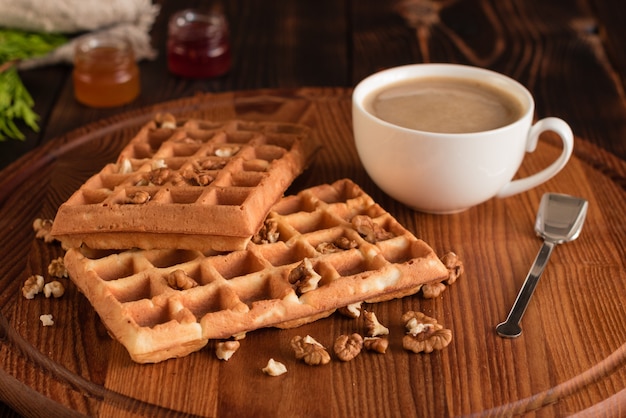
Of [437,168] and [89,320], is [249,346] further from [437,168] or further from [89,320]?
[437,168]

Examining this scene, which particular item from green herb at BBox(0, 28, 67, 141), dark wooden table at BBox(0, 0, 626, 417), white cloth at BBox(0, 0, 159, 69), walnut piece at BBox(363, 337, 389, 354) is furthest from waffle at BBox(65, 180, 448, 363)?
white cloth at BBox(0, 0, 159, 69)

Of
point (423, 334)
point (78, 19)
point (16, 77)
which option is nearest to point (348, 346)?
point (423, 334)

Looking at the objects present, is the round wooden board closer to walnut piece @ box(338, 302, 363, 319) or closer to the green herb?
walnut piece @ box(338, 302, 363, 319)

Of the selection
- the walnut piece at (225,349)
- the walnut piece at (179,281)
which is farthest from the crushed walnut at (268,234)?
the walnut piece at (225,349)

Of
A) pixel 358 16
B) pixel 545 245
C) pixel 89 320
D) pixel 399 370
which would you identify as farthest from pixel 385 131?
pixel 358 16

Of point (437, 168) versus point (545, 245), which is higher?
point (437, 168)
